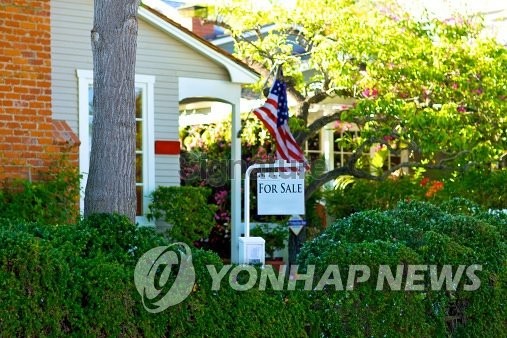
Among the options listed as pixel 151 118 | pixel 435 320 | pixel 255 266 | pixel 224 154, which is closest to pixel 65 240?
pixel 255 266

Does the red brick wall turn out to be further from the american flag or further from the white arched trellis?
the white arched trellis

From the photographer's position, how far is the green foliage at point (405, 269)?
22.0ft

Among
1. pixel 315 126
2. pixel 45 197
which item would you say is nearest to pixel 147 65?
pixel 315 126

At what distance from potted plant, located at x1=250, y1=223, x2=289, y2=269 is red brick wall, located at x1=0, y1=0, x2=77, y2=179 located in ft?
19.0

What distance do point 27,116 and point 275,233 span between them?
634cm

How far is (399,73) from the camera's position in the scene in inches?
537

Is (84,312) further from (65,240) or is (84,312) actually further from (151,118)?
(151,118)

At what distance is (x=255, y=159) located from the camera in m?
16.4

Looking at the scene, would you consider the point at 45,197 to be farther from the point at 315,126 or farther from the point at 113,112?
the point at 315,126

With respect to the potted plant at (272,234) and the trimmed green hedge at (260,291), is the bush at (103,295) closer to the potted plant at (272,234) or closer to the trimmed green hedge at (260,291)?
the trimmed green hedge at (260,291)

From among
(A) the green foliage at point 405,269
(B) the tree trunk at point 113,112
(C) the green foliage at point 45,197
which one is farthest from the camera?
(C) the green foliage at point 45,197

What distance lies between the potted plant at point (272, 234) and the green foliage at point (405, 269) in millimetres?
7528

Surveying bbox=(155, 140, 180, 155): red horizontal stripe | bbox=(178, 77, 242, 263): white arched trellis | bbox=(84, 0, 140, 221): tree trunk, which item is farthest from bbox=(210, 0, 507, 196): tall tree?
bbox=(84, 0, 140, 221): tree trunk

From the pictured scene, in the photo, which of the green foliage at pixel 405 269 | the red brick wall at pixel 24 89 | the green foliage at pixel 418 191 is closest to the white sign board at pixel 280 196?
the green foliage at pixel 405 269
